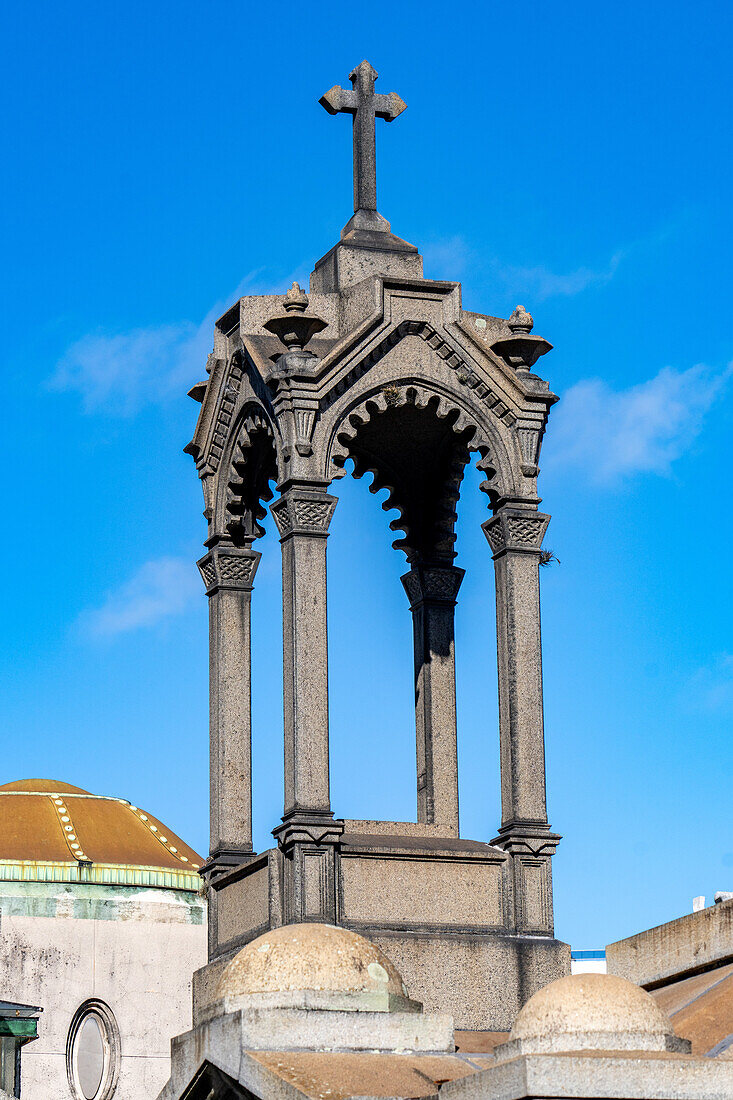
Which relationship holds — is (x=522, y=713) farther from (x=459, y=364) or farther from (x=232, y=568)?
(x=232, y=568)

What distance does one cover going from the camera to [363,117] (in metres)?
21.4

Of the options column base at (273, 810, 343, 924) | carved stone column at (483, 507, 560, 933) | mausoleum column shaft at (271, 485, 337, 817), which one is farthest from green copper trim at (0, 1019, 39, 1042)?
carved stone column at (483, 507, 560, 933)

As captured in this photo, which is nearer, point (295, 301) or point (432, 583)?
point (295, 301)

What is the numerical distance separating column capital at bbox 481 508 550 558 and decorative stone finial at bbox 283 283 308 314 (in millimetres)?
2528

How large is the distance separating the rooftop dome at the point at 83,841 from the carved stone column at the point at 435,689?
27.0 feet

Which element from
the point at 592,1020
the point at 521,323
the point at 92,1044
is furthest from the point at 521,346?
the point at 92,1044

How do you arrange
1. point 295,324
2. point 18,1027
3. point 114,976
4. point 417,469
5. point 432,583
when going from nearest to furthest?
point 295,324
point 432,583
point 417,469
point 18,1027
point 114,976

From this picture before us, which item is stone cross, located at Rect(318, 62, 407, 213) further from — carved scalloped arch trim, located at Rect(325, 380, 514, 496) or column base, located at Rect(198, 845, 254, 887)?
column base, located at Rect(198, 845, 254, 887)

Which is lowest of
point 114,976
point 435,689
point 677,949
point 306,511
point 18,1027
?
point 677,949

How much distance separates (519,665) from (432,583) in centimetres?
250

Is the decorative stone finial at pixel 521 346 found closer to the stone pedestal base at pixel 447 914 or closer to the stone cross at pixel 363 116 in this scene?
the stone cross at pixel 363 116

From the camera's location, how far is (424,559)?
2170cm

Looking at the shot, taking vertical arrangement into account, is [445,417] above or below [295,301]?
below

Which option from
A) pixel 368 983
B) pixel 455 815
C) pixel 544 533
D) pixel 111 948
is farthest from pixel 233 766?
pixel 111 948
